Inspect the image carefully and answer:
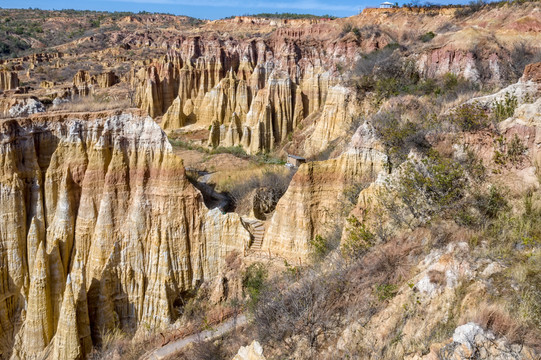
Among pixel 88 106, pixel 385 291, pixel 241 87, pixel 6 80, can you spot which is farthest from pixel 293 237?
pixel 6 80

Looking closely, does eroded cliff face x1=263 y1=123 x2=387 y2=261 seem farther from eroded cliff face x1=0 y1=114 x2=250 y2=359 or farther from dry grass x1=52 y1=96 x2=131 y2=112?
dry grass x1=52 y1=96 x2=131 y2=112

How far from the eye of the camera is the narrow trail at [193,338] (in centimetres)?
1086

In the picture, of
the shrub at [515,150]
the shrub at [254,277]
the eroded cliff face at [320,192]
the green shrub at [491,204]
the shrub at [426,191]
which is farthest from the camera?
the eroded cliff face at [320,192]

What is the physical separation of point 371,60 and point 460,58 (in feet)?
28.1

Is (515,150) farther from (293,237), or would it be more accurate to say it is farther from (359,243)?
(293,237)

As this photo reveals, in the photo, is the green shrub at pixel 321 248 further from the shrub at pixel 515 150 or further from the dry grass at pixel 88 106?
the dry grass at pixel 88 106

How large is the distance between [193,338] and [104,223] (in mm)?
5272

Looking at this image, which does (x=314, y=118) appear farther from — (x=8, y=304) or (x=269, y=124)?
(x=8, y=304)

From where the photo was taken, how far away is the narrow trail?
35.6 feet

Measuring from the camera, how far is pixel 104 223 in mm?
13828

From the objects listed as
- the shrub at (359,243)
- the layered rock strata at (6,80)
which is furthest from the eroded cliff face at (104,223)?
the layered rock strata at (6,80)

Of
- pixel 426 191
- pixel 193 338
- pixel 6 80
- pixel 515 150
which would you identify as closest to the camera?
pixel 426 191

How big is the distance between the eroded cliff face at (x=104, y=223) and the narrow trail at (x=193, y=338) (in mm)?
2324

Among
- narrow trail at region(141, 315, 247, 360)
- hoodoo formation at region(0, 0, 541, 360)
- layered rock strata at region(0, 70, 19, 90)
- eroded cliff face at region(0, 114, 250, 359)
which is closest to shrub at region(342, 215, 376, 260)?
hoodoo formation at region(0, 0, 541, 360)
